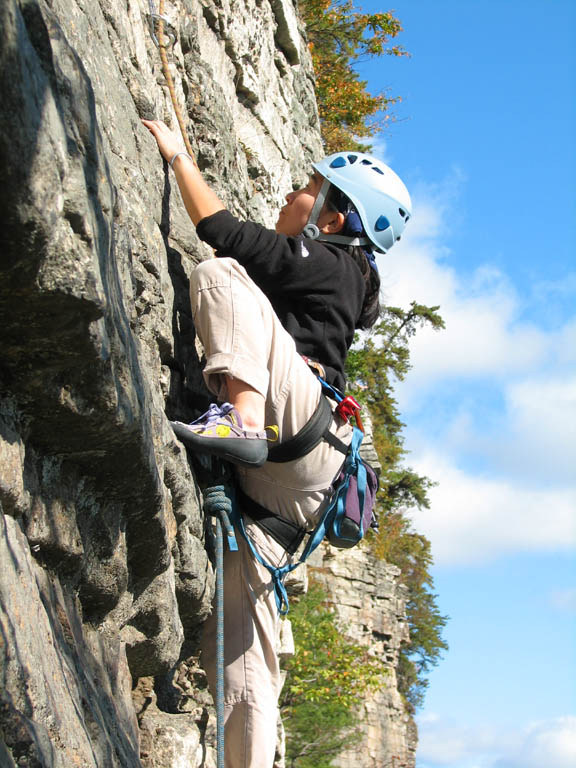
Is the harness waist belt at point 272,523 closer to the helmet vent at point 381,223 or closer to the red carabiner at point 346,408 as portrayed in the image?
the red carabiner at point 346,408

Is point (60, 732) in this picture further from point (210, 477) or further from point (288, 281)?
point (288, 281)

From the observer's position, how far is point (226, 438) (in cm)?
354

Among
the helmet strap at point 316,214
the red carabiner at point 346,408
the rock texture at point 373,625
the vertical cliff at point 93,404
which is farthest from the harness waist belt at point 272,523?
the rock texture at point 373,625

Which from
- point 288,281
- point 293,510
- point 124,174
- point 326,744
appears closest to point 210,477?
point 293,510

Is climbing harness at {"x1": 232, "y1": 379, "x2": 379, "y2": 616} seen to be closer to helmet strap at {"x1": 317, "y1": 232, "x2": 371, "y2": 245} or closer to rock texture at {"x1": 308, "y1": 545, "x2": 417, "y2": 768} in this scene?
helmet strap at {"x1": 317, "y1": 232, "x2": 371, "y2": 245}

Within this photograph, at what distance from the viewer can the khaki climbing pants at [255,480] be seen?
3770 millimetres

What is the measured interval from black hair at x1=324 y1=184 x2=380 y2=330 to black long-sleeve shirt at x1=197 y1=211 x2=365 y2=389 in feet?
0.56

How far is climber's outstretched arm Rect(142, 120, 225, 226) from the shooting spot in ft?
14.0

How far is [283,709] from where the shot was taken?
628 inches

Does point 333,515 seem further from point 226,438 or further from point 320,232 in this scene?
point 320,232

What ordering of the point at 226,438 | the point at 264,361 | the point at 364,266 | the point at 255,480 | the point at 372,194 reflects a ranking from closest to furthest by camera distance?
the point at 226,438
the point at 264,361
the point at 255,480
the point at 364,266
the point at 372,194

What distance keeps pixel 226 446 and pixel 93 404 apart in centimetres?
121

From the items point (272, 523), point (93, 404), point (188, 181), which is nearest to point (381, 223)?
point (188, 181)

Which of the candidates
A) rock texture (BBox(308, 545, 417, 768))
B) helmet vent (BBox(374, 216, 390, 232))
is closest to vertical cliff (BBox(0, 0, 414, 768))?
helmet vent (BBox(374, 216, 390, 232))
